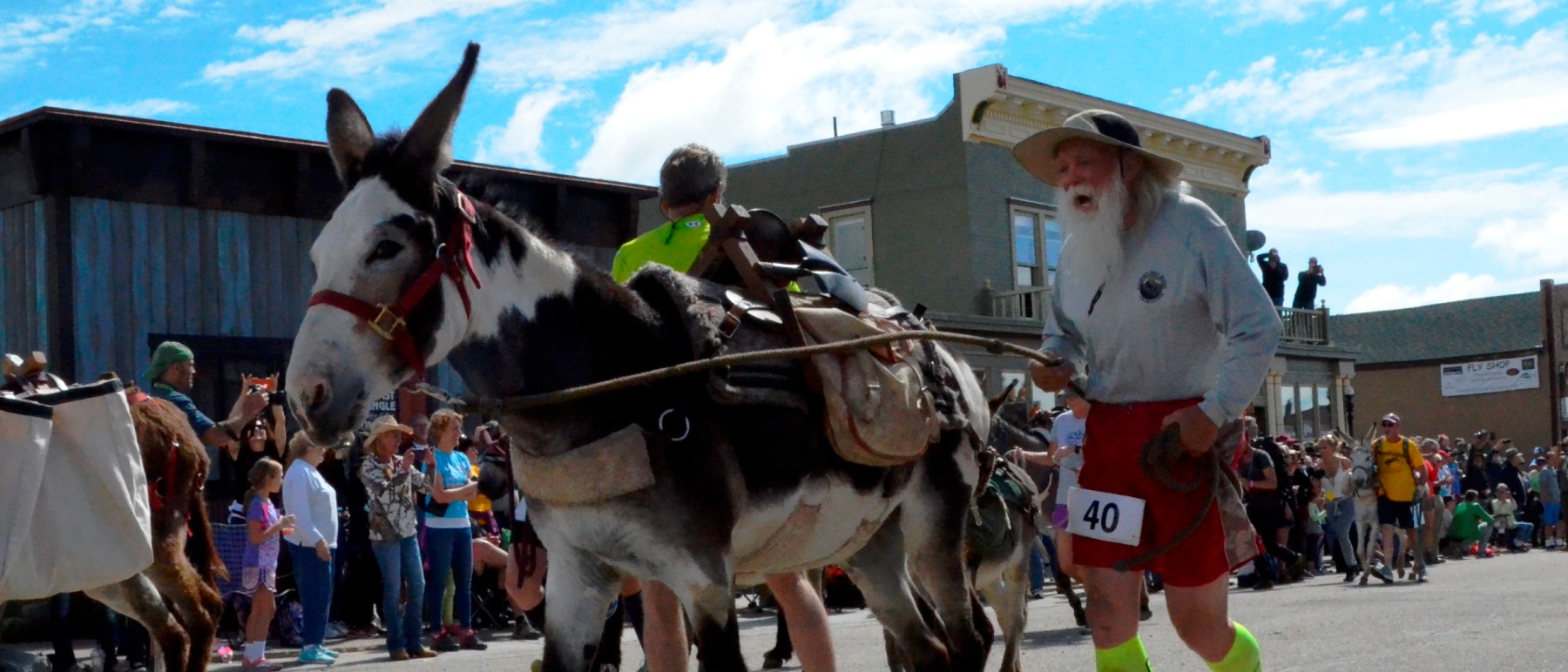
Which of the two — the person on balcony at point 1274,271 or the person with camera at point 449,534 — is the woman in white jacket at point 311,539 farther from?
the person on balcony at point 1274,271

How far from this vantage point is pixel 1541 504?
31578 mm

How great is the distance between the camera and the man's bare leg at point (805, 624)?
6.10 meters

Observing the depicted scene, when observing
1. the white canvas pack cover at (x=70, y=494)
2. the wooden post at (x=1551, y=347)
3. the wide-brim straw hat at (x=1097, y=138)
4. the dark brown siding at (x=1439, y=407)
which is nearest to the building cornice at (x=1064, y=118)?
the white canvas pack cover at (x=70, y=494)

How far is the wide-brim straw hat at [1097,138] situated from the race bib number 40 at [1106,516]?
0.96m

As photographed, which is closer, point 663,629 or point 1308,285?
point 663,629

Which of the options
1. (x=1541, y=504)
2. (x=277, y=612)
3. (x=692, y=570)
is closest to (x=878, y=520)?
(x=692, y=570)

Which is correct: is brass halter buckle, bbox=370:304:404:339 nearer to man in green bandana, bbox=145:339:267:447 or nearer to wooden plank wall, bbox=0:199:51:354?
man in green bandana, bbox=145:339:267:447

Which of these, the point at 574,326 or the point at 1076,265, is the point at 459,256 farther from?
the point at 1076,265

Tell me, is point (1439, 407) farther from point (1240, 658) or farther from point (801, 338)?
point (1240, 658)

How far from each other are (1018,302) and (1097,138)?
25.0m

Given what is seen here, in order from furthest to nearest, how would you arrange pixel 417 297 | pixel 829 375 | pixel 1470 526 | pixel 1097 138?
pixel 1470 526
pixel 829 375
pixel 1097 138
pixel 417 297

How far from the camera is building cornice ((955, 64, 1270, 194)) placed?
95.3ft

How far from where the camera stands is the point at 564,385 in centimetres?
454

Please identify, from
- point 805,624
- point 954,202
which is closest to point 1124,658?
point 805,624
